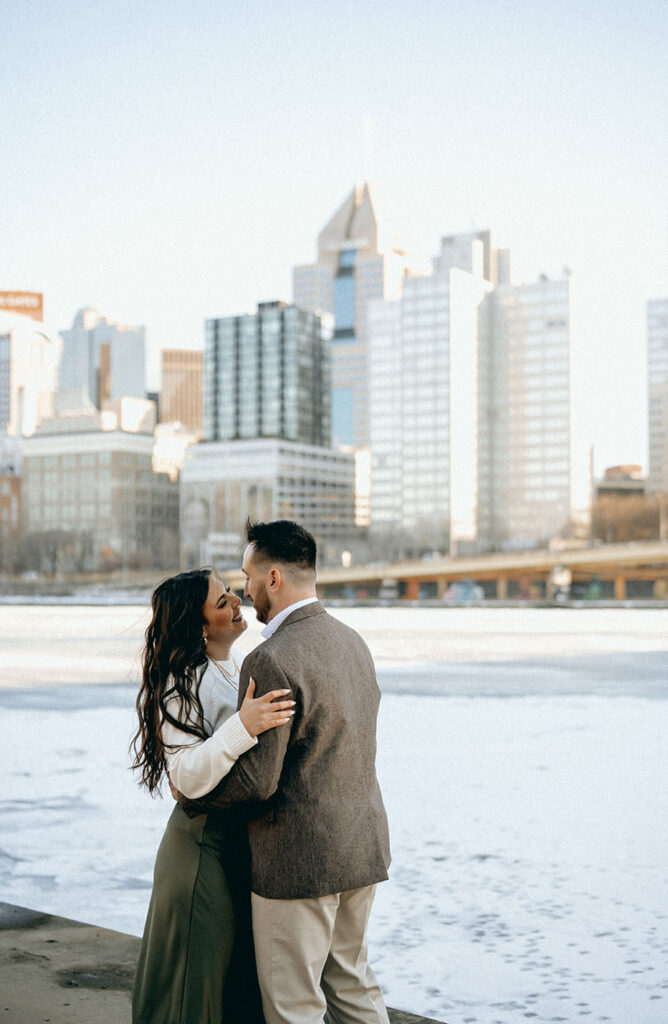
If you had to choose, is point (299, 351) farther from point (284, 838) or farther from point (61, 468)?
point (284, 838)

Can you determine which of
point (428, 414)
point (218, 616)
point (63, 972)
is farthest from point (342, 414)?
point (218, 616)

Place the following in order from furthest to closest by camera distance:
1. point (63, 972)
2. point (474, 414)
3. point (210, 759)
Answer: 1. point (474, 414)
2. point (63, 972)
3. point (210, 759)

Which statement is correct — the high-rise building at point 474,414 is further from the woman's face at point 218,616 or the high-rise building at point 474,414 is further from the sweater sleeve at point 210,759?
the sweater sleeve at point 210,759

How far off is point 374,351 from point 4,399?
199 feet

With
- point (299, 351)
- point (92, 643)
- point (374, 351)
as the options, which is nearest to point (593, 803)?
point (92, 643)

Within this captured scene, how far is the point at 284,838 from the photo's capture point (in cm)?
276

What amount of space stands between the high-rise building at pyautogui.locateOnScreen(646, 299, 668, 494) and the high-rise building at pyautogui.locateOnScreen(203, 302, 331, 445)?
141 ft

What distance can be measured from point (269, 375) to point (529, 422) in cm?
3791

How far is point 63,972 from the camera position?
393 cm

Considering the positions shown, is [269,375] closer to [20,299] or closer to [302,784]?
[20,299]

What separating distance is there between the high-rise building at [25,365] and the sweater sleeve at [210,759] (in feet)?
501

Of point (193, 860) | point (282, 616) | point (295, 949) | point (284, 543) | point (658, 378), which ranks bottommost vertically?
point (295, 949)

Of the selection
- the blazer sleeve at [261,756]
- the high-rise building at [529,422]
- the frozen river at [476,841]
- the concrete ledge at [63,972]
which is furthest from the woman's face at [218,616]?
the high-rise building at [529,422]

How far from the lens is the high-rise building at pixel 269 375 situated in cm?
15700
